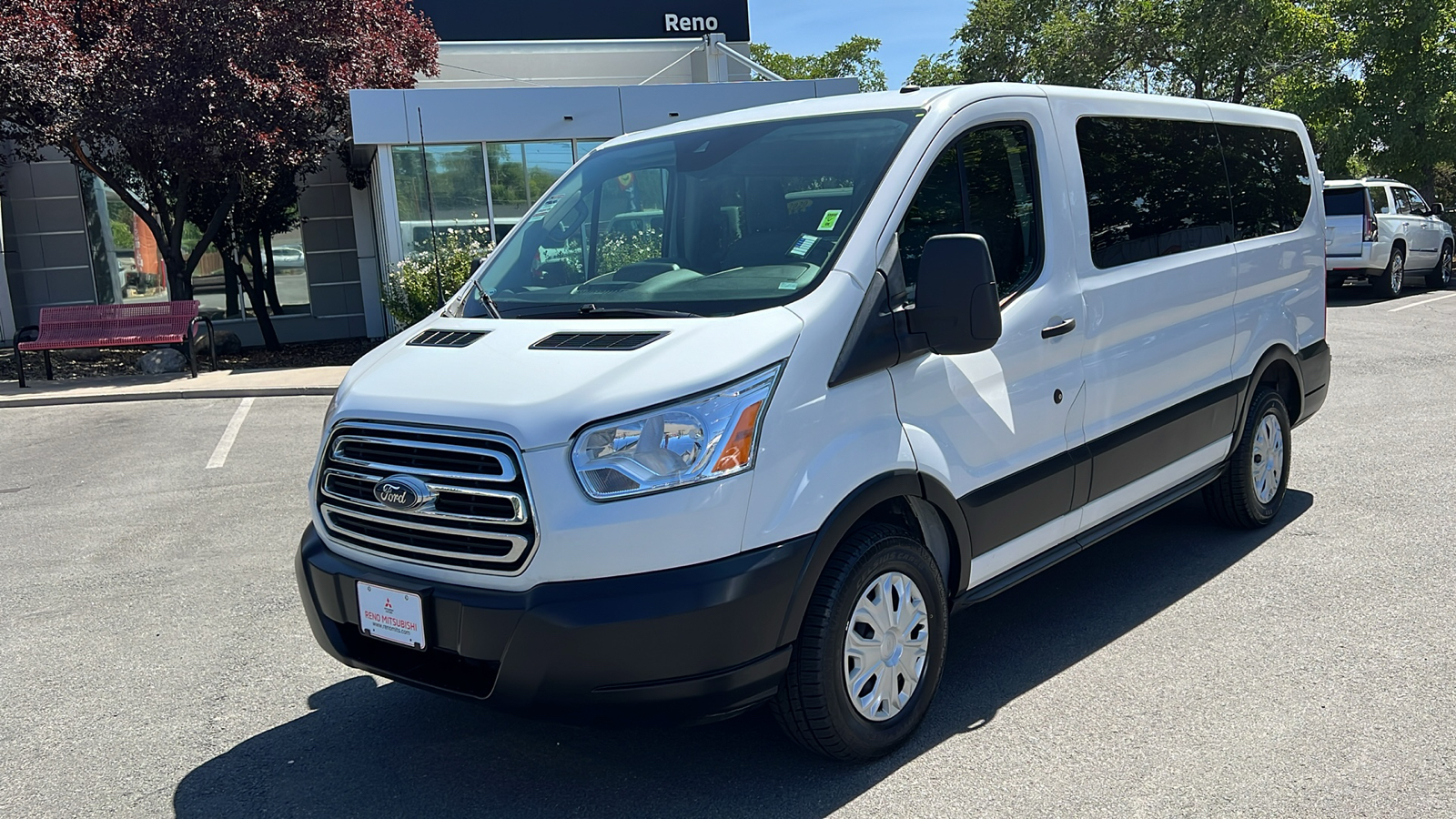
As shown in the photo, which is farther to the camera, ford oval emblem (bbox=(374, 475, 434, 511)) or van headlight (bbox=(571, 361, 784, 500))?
ford oval emblem (bbox=(374, 475, 434, 511))

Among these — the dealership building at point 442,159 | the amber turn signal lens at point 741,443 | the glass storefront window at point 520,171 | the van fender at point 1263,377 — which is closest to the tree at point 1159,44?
the dealership building at point 442,159

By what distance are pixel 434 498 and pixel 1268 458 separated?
14.6 feet

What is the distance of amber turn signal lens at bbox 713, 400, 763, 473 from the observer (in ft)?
9.68

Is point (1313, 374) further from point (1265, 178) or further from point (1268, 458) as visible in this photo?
point (1265, 178)

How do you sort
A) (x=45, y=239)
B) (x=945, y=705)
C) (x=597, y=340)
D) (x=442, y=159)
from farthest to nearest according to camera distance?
(x=45, y=239)
(x=442, y=159)
(x=945, y=705)
(x=597, y=340)

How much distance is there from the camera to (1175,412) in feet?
15.8

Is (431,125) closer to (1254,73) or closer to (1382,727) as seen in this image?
(1382,727)

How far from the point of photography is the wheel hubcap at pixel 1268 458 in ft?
18.4

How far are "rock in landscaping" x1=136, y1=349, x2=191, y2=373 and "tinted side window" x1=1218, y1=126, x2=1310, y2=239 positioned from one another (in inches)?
522

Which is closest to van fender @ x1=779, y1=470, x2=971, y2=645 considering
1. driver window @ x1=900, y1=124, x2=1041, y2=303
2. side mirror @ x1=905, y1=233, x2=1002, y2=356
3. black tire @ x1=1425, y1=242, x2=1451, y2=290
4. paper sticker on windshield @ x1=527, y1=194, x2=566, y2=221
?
side mirror @ x1=905, y1=233, x2=1002, y2=356

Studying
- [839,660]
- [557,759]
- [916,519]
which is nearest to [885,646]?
[839,660]

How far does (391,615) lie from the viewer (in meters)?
Answer: 3.21

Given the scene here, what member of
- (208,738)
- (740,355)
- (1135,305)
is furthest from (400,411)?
(1135,305)

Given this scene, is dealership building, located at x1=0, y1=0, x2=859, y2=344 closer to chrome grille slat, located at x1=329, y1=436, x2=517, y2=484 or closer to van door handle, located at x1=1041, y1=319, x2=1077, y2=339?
chrome grille slat, located at x1=329, y1=436, x2=517, y2=484
